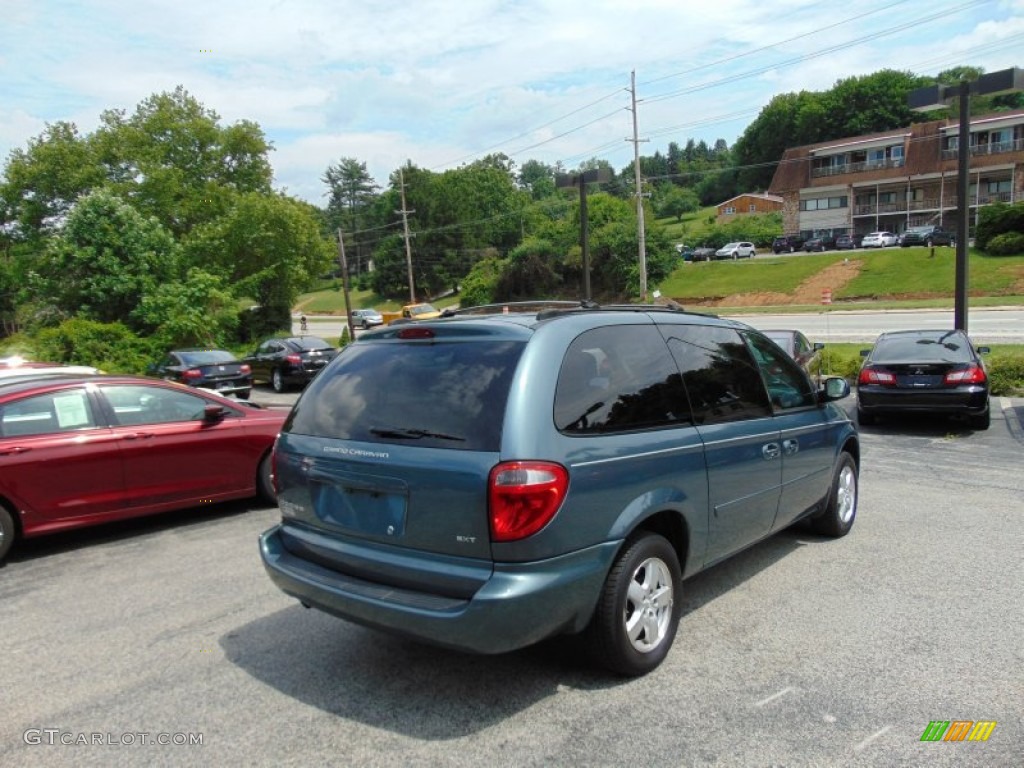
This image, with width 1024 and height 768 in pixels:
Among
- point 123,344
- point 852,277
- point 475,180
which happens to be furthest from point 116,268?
point 475,180

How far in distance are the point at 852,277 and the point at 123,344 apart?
1618 inches

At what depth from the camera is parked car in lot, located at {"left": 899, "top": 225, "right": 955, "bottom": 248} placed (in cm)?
5059

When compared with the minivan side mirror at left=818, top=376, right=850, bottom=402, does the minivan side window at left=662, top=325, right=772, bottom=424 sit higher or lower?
higher

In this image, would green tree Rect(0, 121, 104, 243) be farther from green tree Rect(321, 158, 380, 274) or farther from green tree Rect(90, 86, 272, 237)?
green tree Rect(321, 158, 380, 274)

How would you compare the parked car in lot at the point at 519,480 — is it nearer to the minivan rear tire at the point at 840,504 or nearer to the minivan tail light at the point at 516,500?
the minivan tail light at the point at 516,500

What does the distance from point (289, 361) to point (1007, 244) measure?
42.7m

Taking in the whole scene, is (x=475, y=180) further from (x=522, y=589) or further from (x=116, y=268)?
(x=522, y=589)

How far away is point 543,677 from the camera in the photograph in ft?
12.1

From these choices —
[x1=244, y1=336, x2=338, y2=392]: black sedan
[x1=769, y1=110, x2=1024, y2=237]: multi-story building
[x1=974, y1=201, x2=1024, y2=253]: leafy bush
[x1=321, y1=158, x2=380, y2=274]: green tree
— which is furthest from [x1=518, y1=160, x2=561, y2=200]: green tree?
[x1=244, y1=336, x2=338, y2=392]: black sedan

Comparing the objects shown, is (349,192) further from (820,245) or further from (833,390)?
(833,390)

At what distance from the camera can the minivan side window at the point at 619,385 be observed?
3430 mm

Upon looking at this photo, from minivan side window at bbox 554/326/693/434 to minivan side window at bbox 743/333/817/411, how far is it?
1171 mm

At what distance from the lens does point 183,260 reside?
34500mm

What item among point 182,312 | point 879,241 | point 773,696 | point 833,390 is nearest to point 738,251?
point 879,241
